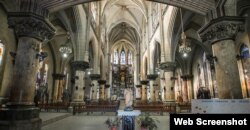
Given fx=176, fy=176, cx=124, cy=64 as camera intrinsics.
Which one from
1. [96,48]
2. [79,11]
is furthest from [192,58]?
[79,11]

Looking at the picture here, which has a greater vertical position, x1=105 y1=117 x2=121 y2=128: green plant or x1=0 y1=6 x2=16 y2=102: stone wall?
x1=0 y1=6 x2=16 y2=102: stone wall

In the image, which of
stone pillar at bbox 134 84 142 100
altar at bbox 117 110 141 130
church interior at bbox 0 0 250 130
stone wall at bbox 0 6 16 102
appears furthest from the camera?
stone pillar at bbox 134 84 142 100

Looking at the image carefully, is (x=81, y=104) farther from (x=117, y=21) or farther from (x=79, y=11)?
(x=117, y=21)

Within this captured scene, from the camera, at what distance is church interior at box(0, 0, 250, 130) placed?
6.85 meters

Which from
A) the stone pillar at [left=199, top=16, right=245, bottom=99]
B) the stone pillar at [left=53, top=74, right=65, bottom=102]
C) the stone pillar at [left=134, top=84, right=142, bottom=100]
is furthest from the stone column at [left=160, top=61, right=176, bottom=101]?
the stone pillar at [left=134, top=84, right=142, bottom=100]

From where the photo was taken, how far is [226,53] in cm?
729

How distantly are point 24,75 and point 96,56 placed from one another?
17050 mm

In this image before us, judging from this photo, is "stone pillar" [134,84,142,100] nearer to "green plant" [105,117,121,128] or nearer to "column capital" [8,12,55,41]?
"column capital" [8,12,55,41]

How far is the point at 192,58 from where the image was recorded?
2602 cm

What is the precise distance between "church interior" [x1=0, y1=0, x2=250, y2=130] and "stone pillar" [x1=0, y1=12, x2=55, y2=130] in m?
0.03

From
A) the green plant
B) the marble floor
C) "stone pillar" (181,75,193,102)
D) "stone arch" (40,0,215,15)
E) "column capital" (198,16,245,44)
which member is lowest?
the marble floor

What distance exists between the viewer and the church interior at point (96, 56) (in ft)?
22.5

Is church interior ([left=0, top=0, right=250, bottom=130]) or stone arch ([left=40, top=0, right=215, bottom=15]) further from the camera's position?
stone arch ([left=40, top=0, right=215, bottom=15])

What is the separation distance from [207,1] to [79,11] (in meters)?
11.3
